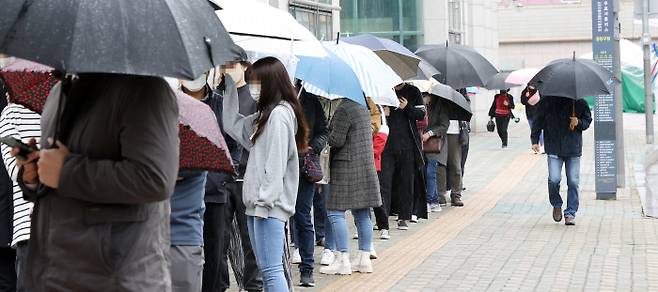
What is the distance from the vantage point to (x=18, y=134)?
18.2 feet

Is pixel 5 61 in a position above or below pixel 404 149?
above

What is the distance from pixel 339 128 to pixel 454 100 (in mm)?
5064

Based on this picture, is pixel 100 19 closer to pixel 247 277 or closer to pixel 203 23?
pixel 203 23

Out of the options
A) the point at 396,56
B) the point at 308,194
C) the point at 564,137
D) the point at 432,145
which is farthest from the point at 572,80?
the point at 308,194

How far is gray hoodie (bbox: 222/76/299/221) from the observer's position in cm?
704

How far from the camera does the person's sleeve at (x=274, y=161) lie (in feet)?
23.1

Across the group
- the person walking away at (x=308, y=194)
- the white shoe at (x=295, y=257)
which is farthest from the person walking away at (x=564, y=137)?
the person walking away at (x=308, y=194)

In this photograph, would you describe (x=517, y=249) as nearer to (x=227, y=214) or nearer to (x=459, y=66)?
(x=227, y=214)

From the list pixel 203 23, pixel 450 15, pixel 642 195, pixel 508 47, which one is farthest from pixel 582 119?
pixel 508 47

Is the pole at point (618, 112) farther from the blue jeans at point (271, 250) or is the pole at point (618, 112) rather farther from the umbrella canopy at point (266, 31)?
the blue jeans at point (271, 250)

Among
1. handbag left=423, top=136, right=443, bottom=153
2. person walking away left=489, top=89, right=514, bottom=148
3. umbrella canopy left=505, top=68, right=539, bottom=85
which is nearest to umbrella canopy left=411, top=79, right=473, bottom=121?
handbag left=423, top=136, right=443, bottom=153

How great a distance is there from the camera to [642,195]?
16.6 m

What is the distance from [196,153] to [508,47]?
62964 millimetres

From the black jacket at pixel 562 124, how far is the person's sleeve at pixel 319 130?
5.01 meters
